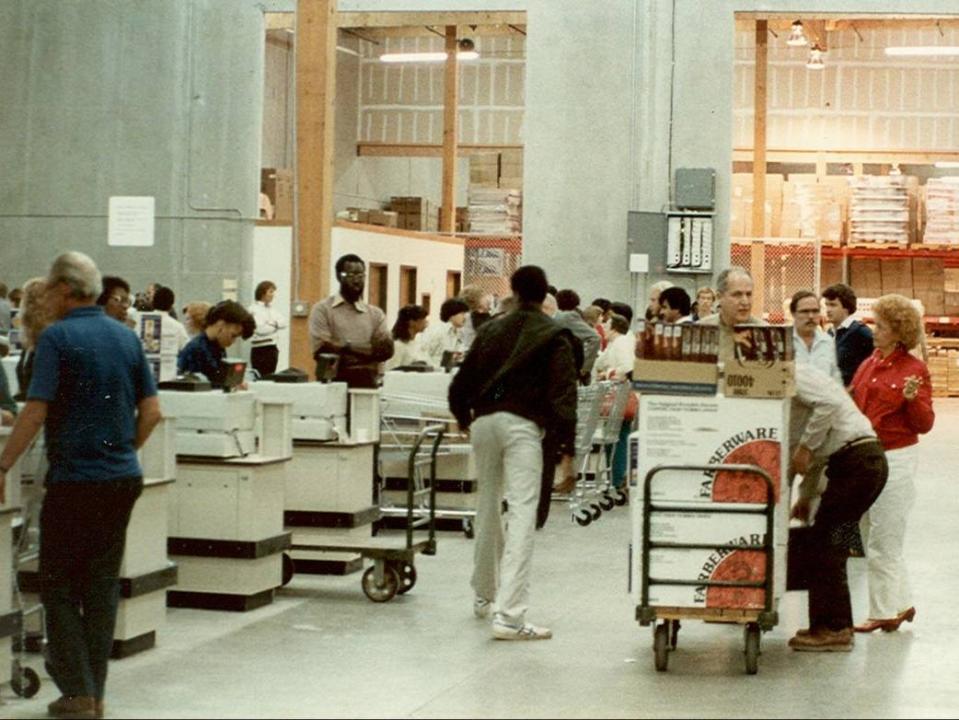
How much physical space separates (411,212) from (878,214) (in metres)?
8.47

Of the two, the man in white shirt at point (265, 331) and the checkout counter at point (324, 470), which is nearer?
the checkout counter at point (324, 470)

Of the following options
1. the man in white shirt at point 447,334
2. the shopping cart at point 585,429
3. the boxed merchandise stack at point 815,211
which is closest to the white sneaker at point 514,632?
the shopping cart at point 585,429

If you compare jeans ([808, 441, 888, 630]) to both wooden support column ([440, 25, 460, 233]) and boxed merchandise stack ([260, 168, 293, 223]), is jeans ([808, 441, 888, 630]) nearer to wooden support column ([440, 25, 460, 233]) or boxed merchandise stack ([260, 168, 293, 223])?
wooden support column ([440, 25, 460, 233])

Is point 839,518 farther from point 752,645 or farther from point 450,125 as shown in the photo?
point 450,125

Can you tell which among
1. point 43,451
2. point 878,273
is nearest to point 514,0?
point 878,273

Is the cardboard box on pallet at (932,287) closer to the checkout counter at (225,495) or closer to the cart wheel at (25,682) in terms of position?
the checkout counter at (225,495)

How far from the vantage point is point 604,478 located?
53.2 ft

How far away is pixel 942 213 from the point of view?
3081 centimetres

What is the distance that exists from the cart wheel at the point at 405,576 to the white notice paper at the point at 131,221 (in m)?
8.61

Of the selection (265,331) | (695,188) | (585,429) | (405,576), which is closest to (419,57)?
(695,188)

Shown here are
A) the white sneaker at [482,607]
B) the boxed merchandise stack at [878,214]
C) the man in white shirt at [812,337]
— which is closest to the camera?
the white sneaker at [482,607]

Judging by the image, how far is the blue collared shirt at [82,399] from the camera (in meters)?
6.72

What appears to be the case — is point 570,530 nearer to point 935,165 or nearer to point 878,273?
point 878,273

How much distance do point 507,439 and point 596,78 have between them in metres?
14.0
